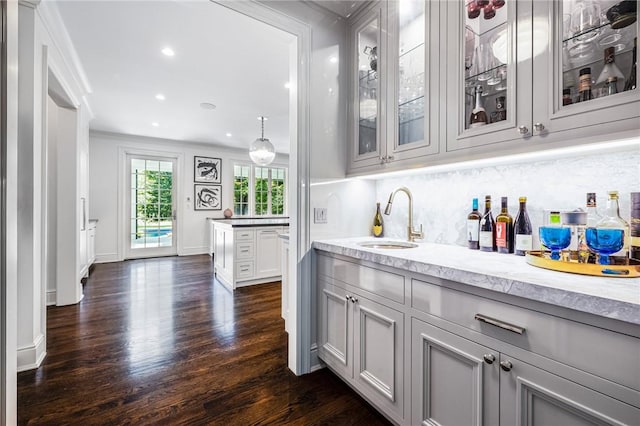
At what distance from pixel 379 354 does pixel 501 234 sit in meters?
0.87

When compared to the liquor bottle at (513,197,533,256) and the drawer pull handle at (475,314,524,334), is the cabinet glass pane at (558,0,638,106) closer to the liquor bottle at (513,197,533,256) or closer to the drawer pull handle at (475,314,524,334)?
the liquor bottle at (513,197,533,256)

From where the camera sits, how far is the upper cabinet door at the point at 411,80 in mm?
1504

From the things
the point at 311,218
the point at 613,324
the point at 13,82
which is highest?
the point at 13,82

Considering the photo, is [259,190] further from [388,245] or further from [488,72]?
[488,72]

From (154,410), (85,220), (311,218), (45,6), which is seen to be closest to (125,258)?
(85,220)

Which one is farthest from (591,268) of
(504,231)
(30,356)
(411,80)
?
(30,356)

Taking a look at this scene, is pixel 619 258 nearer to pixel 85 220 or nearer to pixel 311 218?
pixel 311 218

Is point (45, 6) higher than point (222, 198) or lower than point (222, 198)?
higher

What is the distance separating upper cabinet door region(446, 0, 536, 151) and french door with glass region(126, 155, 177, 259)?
6.64 meters

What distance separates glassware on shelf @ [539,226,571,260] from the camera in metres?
1.14

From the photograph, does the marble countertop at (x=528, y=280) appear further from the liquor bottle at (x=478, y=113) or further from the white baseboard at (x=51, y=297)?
the white baseboard at (x=51, y=297)

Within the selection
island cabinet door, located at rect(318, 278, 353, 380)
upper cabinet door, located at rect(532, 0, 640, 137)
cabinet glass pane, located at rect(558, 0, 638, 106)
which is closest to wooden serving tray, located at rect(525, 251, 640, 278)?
upper cabinet door, located at rect(532, 0, 640, 137)

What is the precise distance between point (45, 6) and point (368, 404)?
3.67 meters

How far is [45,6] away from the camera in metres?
2.19
